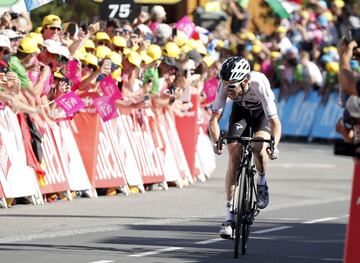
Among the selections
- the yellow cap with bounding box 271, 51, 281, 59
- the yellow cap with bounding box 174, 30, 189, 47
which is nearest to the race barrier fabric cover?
the yellow cap with bounding box 174, 30, 189, 47

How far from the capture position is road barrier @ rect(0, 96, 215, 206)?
55.4ft

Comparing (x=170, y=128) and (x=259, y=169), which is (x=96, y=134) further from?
(x=259, y=169)

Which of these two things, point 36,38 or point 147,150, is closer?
point 36,38

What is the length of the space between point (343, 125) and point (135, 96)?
418 inches

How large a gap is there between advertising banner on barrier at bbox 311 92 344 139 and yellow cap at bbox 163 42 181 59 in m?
12.5

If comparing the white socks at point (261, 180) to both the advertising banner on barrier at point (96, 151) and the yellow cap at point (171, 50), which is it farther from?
the yellow cap at point (171, 50)

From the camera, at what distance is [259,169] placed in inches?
551

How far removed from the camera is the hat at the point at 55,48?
17703 millimetres

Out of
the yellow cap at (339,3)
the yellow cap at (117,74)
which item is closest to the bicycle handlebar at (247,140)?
the yellow cap at (117,74)

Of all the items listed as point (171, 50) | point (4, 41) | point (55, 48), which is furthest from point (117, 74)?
point (4, 41)

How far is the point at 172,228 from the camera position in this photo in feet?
51.0

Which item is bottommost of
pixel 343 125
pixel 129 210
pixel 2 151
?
pixel 129 210

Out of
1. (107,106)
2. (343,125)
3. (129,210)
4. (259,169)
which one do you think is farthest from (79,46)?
(343,125)

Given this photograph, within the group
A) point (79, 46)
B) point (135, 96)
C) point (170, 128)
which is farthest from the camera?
point (170, 128)
